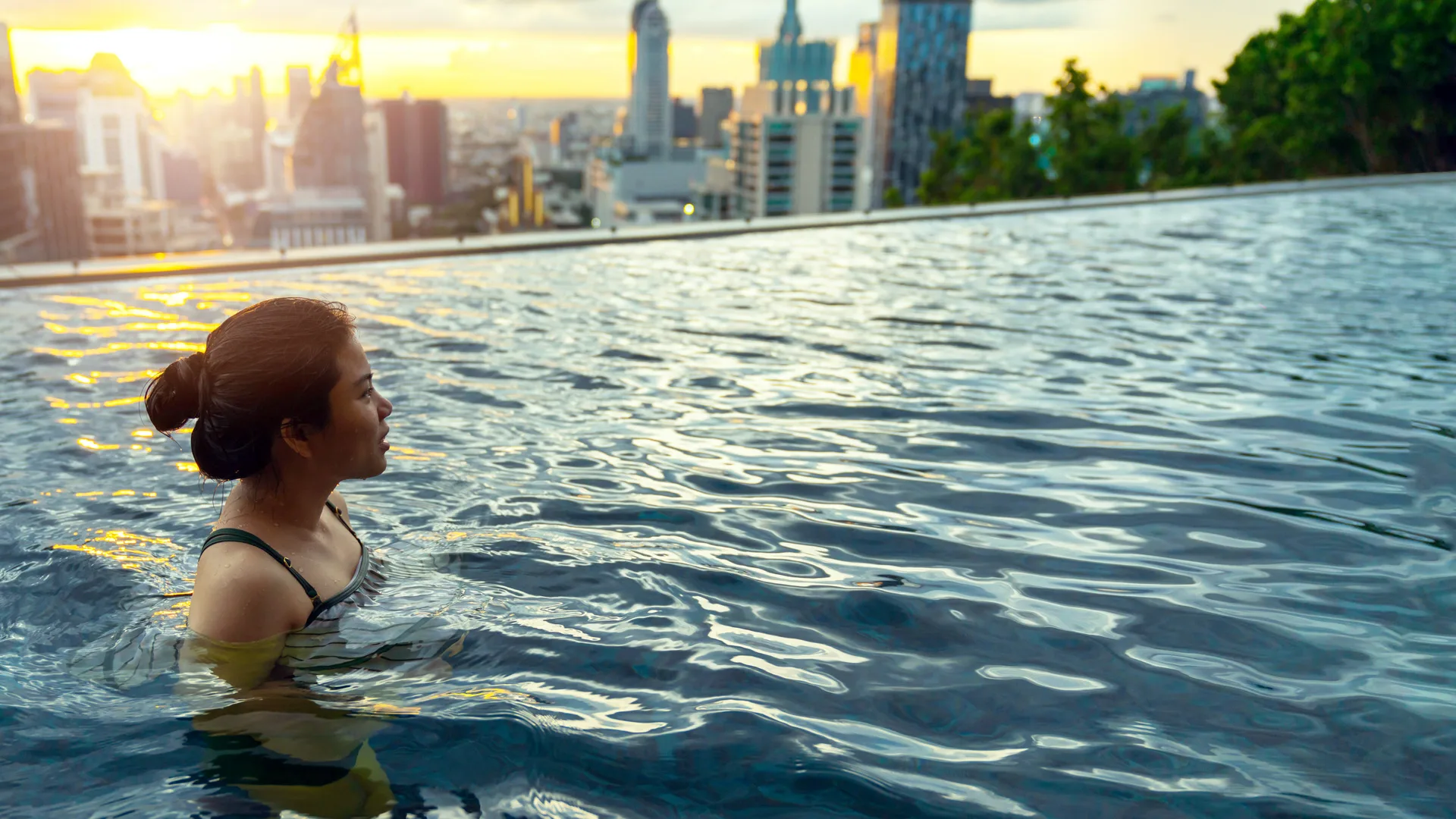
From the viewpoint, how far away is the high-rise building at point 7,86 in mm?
22969

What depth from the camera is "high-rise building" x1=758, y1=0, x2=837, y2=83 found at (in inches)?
3290

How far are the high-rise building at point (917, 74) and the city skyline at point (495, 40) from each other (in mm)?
13141

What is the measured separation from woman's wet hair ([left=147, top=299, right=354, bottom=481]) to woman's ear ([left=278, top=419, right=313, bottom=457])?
10mm

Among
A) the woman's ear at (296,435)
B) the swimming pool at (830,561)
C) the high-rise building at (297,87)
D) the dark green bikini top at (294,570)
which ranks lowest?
the swimming pool at (830,561)

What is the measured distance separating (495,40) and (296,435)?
159ft

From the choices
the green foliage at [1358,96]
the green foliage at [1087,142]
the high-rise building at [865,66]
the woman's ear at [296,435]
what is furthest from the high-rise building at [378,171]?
the high-rise building at [865,66]

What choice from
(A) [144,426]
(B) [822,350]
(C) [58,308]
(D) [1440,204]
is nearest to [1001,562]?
(B) [822,350]

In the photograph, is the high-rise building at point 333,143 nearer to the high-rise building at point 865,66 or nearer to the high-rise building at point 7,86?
the high-rise building at point 7,86

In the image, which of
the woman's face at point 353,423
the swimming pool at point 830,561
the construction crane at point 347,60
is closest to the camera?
the swimming pool at point 830,561

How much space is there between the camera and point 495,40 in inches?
1875

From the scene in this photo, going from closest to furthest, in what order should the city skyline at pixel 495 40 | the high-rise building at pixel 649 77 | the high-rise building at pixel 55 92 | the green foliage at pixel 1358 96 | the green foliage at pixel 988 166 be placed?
the green foliage at pixel 988 166, the green foliage at pixel 1358 96, the city skyline at pixel 495 40, the high-rise building at pixel 55 92, the high-rise building at pixel 649 77

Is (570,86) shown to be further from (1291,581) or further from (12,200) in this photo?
(1291,581)

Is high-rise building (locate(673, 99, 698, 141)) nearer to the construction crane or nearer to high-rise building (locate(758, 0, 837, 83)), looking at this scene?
high-rise building (locate(758, 0, 837, 83))

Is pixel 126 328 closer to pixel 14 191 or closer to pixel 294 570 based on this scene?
pixel 294 570
